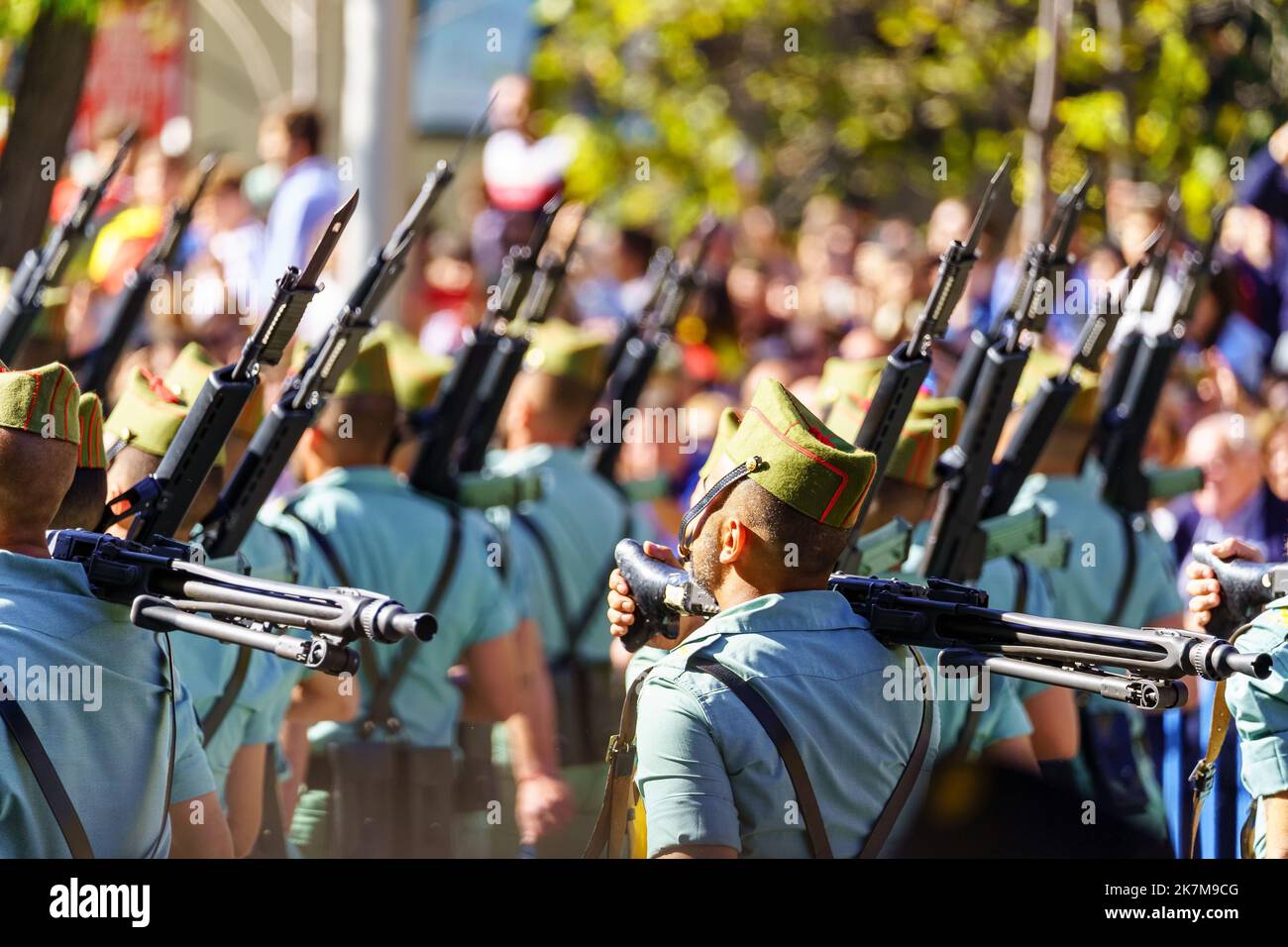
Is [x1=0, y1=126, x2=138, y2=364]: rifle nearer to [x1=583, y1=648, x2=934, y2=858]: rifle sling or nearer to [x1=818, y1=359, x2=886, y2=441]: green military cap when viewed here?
[x1=818, y1=359, x2=886, y2=441]: green military cap

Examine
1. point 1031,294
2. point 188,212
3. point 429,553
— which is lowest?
point 429,553

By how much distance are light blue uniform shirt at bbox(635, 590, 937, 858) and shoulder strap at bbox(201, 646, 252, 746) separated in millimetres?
1598

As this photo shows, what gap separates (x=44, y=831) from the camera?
11.2 ft

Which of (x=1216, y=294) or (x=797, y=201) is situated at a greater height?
(x=797, y=201)

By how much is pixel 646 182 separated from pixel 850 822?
12.5 meters

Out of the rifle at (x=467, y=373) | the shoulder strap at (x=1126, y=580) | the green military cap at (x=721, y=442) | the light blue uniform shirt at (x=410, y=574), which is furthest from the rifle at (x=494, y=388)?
the green military cap at (x=721, y=442)

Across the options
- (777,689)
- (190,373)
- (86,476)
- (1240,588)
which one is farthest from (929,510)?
(86,476)

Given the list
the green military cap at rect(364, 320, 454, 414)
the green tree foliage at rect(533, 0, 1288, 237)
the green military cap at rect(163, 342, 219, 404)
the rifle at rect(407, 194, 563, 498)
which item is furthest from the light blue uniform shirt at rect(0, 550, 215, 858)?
the green tree foliage at rect(533, 0, 1288, 237)

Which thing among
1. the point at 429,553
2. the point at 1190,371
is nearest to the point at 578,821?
Answer: the point at 429,553

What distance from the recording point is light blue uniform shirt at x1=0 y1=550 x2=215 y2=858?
3.40 meters

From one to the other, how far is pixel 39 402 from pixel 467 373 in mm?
3357

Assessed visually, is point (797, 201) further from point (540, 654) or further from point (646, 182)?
point (540, 654)

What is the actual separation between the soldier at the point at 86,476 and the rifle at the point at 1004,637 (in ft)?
3.31

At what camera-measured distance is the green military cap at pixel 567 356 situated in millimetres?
7480
